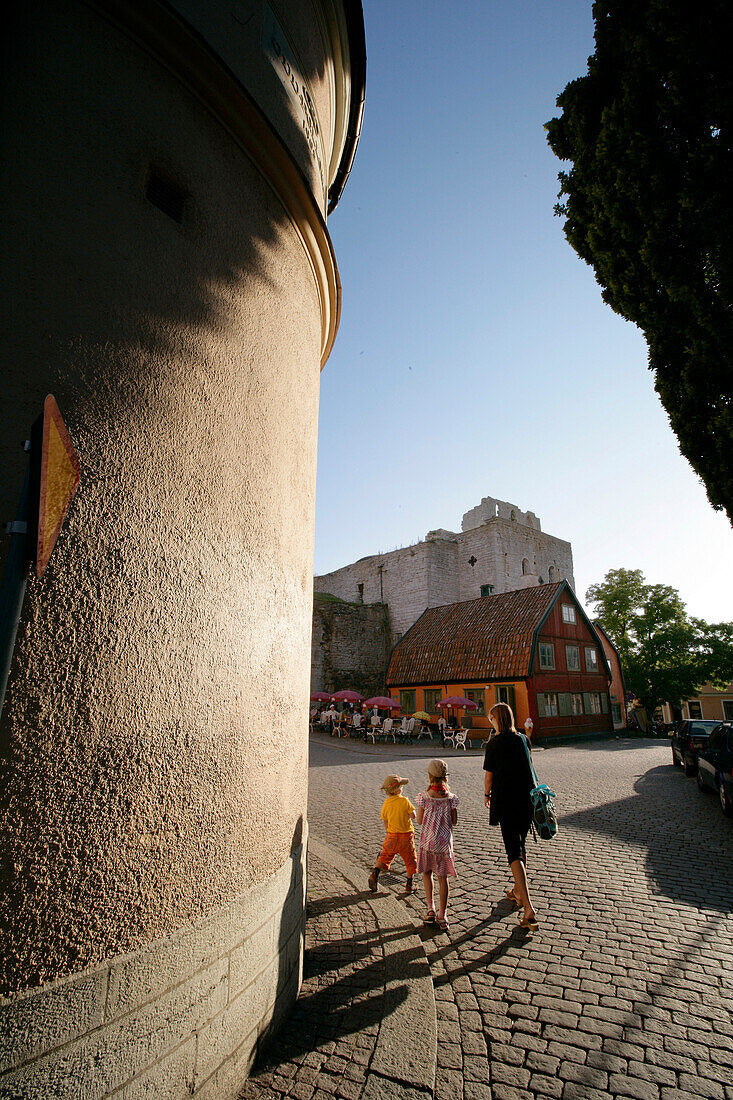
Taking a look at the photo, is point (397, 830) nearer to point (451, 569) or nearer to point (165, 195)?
point (165, 195)

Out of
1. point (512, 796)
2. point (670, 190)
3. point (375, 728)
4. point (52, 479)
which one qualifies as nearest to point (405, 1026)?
point (512, 796)

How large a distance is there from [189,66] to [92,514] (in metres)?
2.57

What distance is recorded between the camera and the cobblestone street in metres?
2.64

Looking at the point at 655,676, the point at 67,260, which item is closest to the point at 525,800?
the point at 67,260

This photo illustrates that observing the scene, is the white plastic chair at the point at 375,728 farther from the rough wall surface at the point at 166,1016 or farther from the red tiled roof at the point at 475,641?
the rough wall surface at the point at 166,1016

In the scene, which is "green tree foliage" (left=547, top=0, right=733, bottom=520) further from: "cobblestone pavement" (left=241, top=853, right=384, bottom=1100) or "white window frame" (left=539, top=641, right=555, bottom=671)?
"white window frame" (left=539, top=641, right=555, bottom=671)

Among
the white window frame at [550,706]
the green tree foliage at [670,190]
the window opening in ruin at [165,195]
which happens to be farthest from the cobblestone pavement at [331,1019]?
the white window frame at [550,706]

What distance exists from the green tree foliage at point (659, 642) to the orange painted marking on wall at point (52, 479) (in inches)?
1530

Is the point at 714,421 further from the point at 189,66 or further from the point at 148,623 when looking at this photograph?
the point at 148,623

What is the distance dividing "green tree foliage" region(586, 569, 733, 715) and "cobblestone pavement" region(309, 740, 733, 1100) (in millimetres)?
29927

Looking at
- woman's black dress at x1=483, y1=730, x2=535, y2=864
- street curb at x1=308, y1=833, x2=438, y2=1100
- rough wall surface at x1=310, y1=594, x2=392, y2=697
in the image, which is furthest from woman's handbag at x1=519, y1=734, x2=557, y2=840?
rough wall surface at x1=310, y1=594, x2=392, y2=697

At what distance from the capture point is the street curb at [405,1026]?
2475 mm

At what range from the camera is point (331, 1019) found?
3.00m

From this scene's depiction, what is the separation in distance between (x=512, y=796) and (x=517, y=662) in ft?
64.2
